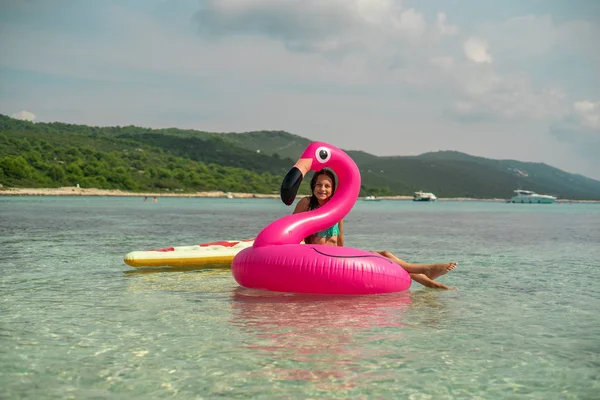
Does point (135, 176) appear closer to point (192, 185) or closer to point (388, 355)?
point (192, 185)

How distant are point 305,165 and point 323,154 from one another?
0.39 m

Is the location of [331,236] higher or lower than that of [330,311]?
higher

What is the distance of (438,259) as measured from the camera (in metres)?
13.2

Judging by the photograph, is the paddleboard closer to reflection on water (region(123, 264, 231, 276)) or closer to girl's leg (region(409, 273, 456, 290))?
reflection on water (region(123, 264, 231, 276))

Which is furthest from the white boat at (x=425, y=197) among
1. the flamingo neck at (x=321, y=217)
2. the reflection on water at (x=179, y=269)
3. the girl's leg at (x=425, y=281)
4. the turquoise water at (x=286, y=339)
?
the flamingo neck at (x=321, y=217)

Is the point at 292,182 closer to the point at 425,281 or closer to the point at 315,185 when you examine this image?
the point at 315,185

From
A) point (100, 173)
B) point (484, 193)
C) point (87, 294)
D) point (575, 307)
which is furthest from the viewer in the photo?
point (484, 193)

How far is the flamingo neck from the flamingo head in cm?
14

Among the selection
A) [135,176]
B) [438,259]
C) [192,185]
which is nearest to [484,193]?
[192,185]

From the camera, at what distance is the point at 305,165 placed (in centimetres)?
744

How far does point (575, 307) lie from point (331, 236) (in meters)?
2.99

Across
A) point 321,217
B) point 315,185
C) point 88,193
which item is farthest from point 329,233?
point 88,193

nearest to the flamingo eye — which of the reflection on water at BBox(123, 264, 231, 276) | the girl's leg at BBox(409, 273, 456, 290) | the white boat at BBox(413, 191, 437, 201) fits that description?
the girl's leg at BBox(409, 273, 456, 290)

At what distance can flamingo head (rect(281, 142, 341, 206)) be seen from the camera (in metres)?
7.22
